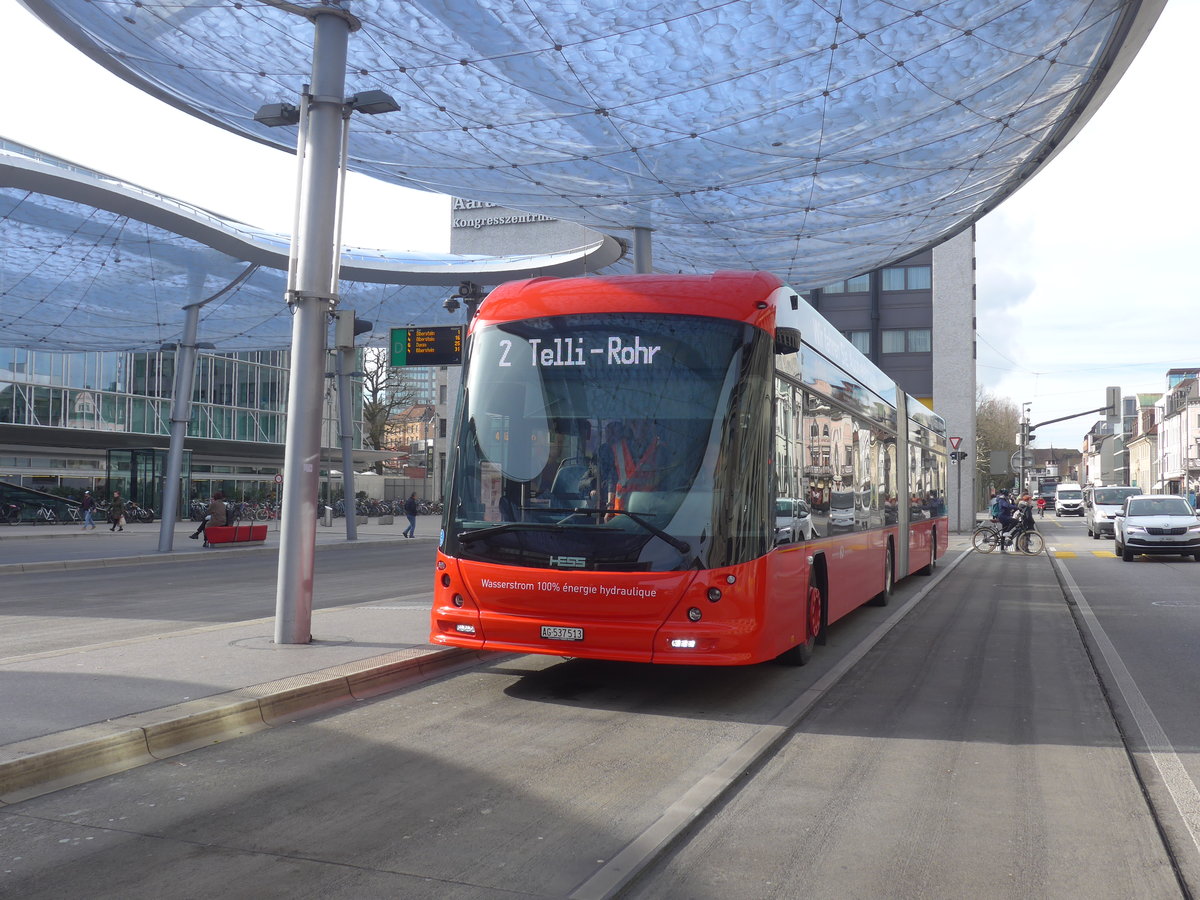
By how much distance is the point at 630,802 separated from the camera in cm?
528

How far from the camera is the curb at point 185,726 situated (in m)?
5.53

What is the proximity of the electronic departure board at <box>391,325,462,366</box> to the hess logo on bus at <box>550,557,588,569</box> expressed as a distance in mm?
6429

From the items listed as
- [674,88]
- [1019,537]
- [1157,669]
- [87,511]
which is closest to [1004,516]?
[1019,537]

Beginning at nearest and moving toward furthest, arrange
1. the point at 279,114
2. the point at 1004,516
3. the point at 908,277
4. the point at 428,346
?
the point at 279,114, the point at 428,346, the point at 1004,516, the point at 908,277

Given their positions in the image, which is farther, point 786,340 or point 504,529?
point 786,340

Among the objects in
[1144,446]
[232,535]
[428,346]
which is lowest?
[232,535]

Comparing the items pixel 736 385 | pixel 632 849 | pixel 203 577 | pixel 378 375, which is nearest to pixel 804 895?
pixel 632 849

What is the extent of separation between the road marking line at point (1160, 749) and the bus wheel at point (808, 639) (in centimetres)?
261

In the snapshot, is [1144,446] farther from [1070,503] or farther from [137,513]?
[137,513]

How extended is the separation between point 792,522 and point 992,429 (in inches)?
3061

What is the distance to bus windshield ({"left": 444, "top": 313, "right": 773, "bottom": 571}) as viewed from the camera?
297 inches

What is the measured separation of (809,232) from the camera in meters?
25.5

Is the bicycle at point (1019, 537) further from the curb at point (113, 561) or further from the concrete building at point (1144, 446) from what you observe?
the concrete building at point (1144, 446)

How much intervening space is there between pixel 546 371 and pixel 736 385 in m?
1.50
